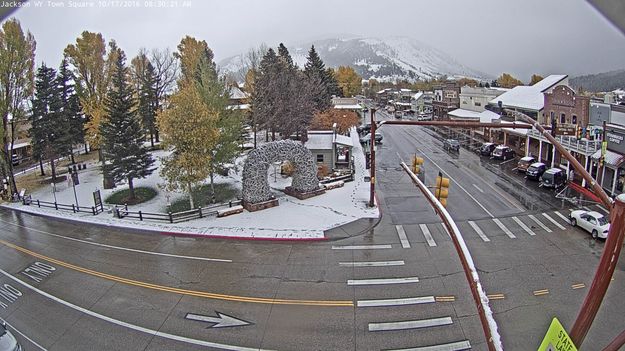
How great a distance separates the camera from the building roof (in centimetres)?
4475

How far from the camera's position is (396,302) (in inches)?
614

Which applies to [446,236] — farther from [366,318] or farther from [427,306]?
[366,318]

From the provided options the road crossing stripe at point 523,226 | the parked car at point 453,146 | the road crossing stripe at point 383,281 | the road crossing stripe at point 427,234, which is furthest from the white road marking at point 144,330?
the parked car at point 453,146

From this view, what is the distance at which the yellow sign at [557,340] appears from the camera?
3.76m

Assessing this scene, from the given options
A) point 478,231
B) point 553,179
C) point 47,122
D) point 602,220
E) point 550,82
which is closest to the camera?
point 602,220

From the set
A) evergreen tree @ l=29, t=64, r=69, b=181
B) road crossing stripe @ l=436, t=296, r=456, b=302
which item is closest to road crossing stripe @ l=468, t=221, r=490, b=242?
road crossing stripe @ l=436, t=296, r=456, b=302

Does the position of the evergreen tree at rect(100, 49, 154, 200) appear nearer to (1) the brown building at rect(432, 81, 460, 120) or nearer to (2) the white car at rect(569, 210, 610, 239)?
(2) the white car at rect(569, 210, 610, 239)

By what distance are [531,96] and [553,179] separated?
2056 cm

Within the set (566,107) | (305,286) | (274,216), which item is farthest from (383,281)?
(566,107)

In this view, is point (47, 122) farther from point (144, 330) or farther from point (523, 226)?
point (523, 226)

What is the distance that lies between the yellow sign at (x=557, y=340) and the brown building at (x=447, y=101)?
256 ft

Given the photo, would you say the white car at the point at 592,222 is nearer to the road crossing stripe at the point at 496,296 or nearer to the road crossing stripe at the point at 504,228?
the road crossing stripe at the point at 504,228

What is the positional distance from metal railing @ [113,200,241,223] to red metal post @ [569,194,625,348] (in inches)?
967

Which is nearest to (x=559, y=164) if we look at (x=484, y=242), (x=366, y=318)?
(x=484, y=242)
